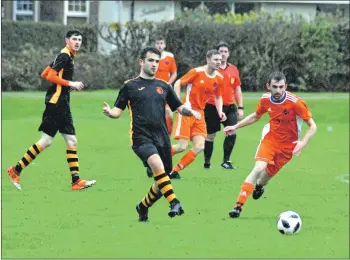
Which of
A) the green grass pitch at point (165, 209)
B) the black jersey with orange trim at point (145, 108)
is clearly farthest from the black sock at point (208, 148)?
the black jersey with orange trim at point (145, 108)

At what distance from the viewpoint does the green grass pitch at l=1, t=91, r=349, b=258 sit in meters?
10.4

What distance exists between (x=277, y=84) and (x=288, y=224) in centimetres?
200

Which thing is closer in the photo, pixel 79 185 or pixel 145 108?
pixel 145 108

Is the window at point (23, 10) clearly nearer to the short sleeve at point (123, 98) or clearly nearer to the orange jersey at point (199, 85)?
the orange jersey at point (199, 85)

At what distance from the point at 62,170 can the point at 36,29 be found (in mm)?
25519

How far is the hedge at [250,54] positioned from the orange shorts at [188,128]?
2183cm

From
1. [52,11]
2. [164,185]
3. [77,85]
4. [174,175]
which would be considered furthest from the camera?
[52,11]

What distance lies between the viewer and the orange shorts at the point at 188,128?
53.2ft

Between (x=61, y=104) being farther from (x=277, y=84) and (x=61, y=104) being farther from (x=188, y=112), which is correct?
(x=277, y=84)

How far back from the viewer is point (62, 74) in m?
14.3

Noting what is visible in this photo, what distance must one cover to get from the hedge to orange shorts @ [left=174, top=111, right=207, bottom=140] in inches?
859

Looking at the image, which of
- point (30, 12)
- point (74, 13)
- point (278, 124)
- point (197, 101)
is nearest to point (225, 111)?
point (197, 101)

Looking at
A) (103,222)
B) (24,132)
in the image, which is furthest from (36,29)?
(103,222)

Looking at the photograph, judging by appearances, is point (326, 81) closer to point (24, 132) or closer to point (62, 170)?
point (24, 132)
